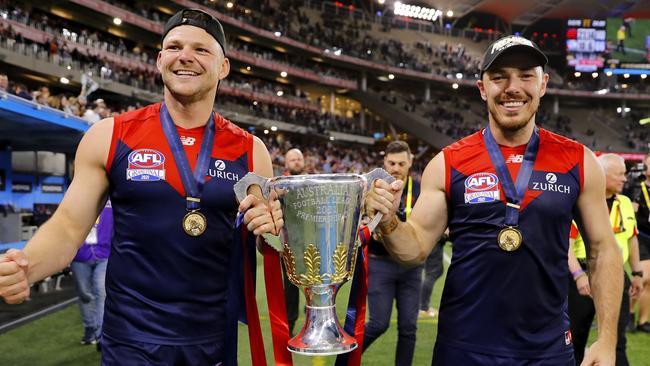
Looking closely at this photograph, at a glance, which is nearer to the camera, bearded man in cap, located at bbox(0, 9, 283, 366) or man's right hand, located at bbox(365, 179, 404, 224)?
man's right hand, located at bbox(365, 179, 404, 224)

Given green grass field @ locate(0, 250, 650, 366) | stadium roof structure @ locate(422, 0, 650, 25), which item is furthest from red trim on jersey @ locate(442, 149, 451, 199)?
stadium roof structure @ locate(422, 0, 650, 25)

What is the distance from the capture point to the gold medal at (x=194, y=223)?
7.55 feet

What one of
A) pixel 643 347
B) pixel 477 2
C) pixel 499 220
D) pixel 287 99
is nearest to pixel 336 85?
pixel 287 99

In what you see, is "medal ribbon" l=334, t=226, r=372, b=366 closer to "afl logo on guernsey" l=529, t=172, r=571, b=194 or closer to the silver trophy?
the silver trophy

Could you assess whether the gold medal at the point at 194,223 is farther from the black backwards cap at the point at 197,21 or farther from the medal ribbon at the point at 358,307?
the black backwards cap at the point at 197,21

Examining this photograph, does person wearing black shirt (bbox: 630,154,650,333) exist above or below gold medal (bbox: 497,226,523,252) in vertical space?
below

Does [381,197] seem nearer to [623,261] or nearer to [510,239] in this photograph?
[510,239]

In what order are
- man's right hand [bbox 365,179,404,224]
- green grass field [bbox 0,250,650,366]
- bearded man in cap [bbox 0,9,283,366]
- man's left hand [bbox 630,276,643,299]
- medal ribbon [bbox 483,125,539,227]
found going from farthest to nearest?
1. green grass field [bbox 0,250,650,366]
2. man's left hand [bbox 630,276,643,299]
3. medal ribbon [bbox 483,125,539,227]
4. bearded man in cap [bbox 0,9,283,366]
5. man's right hand [bbox 365,179,404,224]

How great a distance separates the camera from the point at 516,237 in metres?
2.38

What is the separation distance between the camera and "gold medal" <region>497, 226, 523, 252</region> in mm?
2379

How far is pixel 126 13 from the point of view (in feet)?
104

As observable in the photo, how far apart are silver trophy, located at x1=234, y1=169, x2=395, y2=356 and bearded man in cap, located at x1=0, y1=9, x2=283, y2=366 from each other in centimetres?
44

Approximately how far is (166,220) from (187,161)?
0.25 metres

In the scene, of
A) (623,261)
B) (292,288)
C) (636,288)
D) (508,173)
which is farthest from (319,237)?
(636,288)
